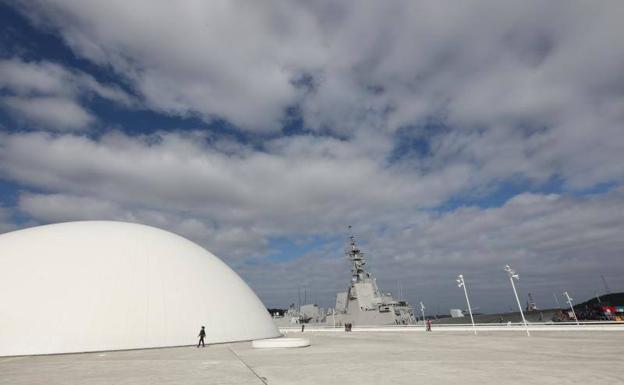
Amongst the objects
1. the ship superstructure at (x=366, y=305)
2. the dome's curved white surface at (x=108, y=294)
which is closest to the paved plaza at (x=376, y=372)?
the dome's curved white surface at (x=108, y=294)

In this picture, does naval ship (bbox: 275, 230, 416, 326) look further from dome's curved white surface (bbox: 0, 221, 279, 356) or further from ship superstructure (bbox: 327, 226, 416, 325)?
dome's curved white surface (bbox: 0, 221, 279, 356)

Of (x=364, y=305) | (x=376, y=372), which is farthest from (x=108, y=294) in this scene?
(x=364, y=305)

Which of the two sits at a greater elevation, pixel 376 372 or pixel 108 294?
pixel 108 294

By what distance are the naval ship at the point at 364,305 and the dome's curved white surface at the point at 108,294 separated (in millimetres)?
29969

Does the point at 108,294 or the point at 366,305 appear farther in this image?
the point at 366,305

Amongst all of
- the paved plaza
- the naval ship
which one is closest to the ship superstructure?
the naval ship

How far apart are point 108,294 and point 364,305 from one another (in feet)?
150

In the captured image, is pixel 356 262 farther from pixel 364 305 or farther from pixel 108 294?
pixel 108 294

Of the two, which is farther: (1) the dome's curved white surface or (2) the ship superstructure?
(2) the ship superstructure

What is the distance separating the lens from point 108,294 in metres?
23.9

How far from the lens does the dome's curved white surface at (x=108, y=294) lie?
21.6 meters

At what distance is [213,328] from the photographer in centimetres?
2680

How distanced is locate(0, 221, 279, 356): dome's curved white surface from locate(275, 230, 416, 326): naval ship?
30.0 m

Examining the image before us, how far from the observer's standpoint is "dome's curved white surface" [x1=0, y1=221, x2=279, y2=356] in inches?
850
